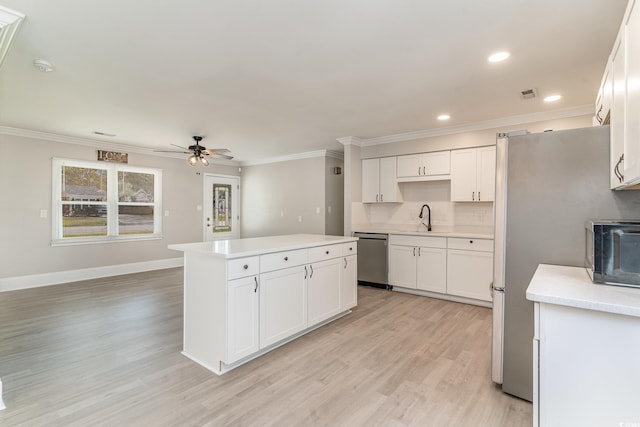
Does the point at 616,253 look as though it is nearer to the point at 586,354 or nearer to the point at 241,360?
the point at 586,354

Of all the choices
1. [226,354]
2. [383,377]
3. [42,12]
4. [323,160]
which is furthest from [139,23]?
[323,160]

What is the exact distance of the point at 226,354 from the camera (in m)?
2.32

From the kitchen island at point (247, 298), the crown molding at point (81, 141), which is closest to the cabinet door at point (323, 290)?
the kitchen island at point (247, 298)

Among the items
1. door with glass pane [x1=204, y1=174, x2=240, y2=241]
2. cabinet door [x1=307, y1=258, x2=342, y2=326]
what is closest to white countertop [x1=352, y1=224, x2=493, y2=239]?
cabinet door [x1=307, y1=258, x2=342, y2=326]

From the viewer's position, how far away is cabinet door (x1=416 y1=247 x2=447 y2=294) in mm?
4258

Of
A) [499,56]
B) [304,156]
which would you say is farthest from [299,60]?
[304,156]

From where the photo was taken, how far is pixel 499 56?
2420 mm

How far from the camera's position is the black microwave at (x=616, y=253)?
Result: 4.64ft

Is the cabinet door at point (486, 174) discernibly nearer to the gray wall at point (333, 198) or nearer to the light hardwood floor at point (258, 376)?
the light hardwood floor at point (258, 376)

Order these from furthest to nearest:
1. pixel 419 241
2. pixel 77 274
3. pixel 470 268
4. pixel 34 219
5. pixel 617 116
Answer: pixel 77 274 → pixel 34 219 → pixel 419 241 → pixel 470 268 → pixel 617 116

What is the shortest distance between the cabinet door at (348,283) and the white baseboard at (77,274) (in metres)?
4.54

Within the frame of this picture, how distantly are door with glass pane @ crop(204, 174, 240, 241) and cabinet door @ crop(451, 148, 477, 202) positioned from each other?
5236 millimetres

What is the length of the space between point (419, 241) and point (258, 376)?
118 inches

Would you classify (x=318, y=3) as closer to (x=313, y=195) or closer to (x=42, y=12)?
(x=42, y=12)
